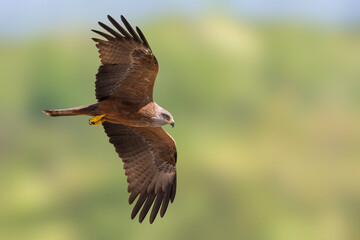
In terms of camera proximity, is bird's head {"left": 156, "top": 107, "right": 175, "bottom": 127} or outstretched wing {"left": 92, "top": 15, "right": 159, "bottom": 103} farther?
bird's head {"left": 156, "top": 107, "right": 175, "bottom": 127}

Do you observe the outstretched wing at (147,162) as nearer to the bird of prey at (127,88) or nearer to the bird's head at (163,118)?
the bird of prey at (127,88)

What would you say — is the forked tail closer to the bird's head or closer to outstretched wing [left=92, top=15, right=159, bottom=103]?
outstretched wing [left=92, top=15, right=159, bottom=103]

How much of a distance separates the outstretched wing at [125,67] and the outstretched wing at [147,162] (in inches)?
49.8

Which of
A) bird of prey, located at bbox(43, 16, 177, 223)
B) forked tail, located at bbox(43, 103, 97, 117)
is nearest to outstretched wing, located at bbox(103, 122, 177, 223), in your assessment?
bird of prey, located at bbox(43, 16, 177, 223)

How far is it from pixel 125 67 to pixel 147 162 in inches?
90.0

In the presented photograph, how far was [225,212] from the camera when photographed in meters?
52.3

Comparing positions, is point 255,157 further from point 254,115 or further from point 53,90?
point 53,90

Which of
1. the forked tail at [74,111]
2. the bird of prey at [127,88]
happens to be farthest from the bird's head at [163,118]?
the forked tail at [74,111]

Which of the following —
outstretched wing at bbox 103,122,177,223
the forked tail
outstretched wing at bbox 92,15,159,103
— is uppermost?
outstretched wing at bbox 92,15,159,103

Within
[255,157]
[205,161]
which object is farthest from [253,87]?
[205,161]

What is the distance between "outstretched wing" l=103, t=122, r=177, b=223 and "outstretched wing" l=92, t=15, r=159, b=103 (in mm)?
1264

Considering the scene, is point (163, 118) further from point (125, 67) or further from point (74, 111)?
point (74, 111)

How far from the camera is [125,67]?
35.0 feet

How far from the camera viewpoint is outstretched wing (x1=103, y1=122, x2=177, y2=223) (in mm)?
12031
